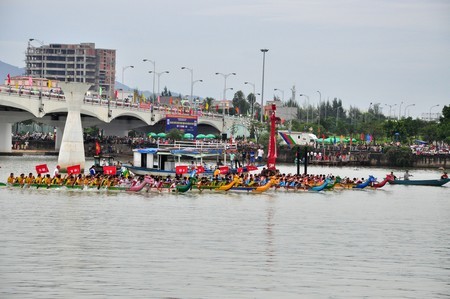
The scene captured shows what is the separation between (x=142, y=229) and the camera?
151ft

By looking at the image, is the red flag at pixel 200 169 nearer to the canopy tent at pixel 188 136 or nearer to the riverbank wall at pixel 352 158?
the canopy tent at pixel 188 136

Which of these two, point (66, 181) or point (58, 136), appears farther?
point (58, 136)

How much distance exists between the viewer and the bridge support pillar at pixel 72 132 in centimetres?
8294

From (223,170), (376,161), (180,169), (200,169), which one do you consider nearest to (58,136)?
(376,161)

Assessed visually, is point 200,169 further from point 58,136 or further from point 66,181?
point 58,136

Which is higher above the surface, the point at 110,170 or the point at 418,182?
the point at 110,170

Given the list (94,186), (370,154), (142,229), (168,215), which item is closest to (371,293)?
(142,229)

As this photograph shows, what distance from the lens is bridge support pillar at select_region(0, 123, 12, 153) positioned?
Result: 117 meters

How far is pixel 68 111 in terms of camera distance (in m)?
83.9

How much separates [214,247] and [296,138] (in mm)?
100651

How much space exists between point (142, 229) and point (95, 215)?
6.96m

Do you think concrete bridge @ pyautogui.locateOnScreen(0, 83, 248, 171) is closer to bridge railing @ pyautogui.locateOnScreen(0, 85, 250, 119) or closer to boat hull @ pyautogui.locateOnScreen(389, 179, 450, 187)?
bridge railing @ pyautogui.locateOnScreen(0, 85, 250, 119)

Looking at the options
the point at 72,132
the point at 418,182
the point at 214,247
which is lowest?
the point at 214,247

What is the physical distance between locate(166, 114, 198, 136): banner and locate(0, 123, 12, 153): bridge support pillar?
22810 mm
